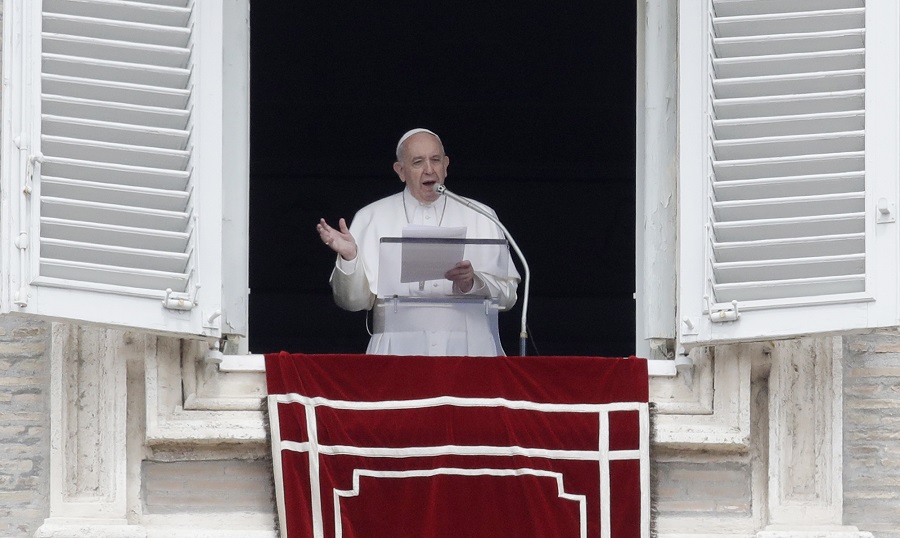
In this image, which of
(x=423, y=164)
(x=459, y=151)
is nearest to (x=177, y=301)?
(x=423, y=164)

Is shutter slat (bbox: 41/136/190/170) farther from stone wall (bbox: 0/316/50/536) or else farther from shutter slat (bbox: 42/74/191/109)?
stone wall (bbox: 0/316/50/536)

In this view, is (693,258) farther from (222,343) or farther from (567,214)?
(567,214)

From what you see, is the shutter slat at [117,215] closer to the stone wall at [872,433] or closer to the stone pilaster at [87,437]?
the stone pilaster at [87,437]

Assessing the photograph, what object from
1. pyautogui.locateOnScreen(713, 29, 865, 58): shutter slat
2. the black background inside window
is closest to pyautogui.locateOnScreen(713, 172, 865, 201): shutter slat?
pyautogui.locateOnScreen(713, 29, 865, 58): shutter slat

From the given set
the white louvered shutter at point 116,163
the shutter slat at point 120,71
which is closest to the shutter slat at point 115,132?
the white louvered shutter at point 116,163

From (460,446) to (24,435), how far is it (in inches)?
56.1

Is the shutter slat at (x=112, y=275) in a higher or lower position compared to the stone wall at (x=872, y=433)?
higher

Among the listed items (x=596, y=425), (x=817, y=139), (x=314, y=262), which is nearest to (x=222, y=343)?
(x=596, y=425)

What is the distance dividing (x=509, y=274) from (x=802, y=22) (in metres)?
1.46

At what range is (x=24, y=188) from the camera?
644 centimetres

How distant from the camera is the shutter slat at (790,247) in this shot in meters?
6.64

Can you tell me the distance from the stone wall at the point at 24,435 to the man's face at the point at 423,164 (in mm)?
1817

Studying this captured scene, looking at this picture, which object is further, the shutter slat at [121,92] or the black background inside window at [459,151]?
the black background inside window at [459,151]

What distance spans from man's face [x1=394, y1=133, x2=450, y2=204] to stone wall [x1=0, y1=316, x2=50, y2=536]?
182cm
